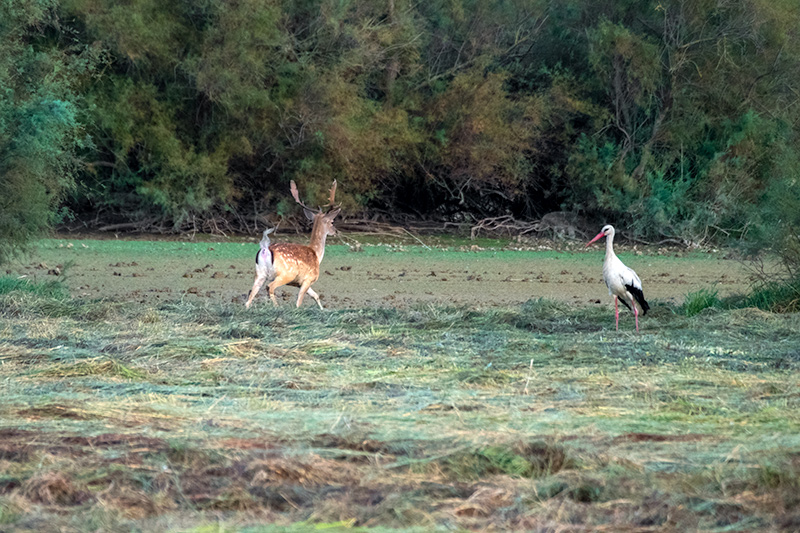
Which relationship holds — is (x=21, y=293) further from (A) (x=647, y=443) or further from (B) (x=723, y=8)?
(B) (x=723, y=8)

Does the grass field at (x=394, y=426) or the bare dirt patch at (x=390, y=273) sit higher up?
the grass field at (x=394, y=426)

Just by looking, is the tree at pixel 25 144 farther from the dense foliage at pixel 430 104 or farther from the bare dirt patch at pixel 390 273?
the dense foliage at pixel 430 104

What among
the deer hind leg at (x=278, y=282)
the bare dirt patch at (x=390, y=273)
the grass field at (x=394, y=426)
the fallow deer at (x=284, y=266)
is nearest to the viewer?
the grass field at (x=394, y=426)

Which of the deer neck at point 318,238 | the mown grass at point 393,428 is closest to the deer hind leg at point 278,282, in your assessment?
the deer neck at point 318,238

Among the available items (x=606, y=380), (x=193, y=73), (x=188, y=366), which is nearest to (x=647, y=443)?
(x=606, y=380)

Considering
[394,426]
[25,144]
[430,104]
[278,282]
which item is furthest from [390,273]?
[394,426]

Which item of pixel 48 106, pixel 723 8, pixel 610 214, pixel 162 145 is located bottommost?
pixel 610 214

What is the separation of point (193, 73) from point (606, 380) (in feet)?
54.0

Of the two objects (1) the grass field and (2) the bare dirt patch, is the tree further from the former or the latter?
(1) the grass field

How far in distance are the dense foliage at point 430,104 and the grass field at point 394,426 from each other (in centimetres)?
1312

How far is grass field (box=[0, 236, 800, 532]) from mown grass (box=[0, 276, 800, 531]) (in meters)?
0.01

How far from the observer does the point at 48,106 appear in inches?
452

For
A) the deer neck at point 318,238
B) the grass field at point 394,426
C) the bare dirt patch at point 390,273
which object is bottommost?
the bare dirt patch at point 390,273

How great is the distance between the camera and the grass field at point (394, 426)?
3584mm
